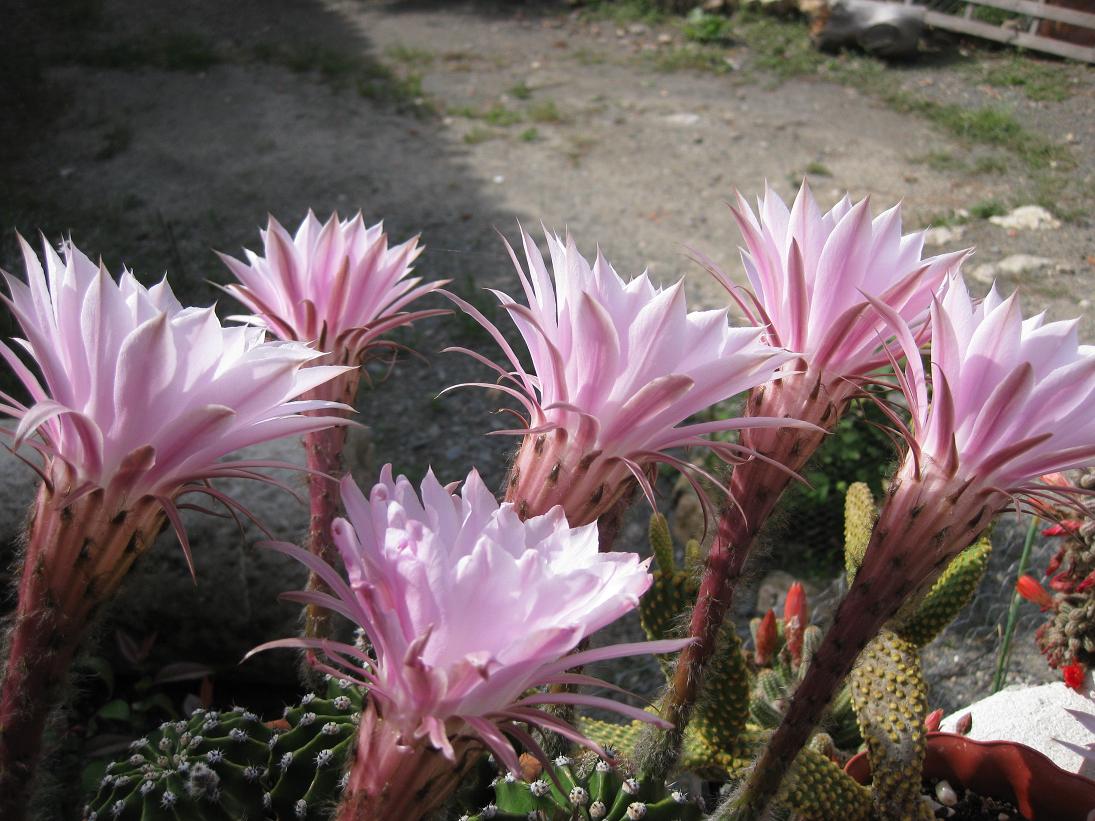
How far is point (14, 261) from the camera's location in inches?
119

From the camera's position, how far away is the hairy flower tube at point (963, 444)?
665 mm

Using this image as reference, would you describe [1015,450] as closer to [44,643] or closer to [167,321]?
[167,321]

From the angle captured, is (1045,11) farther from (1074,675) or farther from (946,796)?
(946,796)

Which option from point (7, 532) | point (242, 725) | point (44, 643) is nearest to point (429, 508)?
point (44, 643)

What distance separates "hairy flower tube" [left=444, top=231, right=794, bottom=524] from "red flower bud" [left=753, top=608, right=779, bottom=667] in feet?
2.99

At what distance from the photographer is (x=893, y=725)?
109 cm

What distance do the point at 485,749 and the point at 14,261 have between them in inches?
119

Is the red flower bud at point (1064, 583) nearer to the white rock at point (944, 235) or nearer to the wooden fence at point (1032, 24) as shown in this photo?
the white rock at point (944, 235)

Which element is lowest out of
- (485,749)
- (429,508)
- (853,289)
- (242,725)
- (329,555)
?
(242,725)

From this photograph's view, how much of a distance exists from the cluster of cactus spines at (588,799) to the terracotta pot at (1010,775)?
53 cm

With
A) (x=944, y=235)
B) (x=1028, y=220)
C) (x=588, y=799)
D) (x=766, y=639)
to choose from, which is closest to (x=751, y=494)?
(x=588, y=799)

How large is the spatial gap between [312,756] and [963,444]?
63 cm

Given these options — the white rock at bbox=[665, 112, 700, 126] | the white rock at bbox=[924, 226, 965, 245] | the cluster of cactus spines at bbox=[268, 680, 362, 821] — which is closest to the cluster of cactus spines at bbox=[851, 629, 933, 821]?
the cluster of cactus spines at bbox=[268, 680, 362, 821]

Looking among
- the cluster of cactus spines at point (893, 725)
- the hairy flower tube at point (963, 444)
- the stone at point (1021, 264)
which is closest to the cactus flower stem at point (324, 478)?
the hairy flower tube at point (963, 444)
